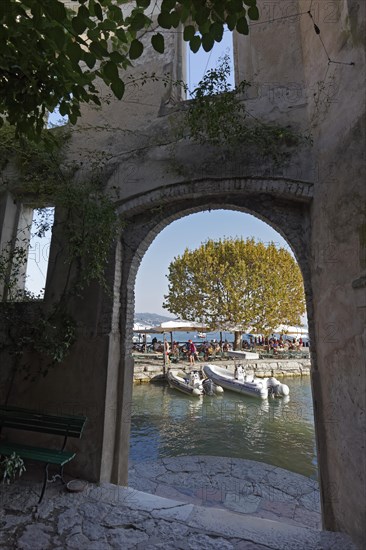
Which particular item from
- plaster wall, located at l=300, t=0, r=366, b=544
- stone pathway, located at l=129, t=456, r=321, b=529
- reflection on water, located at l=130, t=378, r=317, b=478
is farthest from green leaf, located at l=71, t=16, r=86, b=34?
reflection on water, located at l=130, t=378, r=317, b=478

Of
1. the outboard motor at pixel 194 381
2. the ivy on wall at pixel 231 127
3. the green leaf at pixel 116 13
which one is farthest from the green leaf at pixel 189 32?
the outboard motor at pixel 194 381

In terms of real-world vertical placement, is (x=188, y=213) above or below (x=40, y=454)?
above

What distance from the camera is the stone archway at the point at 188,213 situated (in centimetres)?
413

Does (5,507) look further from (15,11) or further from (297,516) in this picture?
(15,11)

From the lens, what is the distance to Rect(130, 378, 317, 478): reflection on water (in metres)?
6.65

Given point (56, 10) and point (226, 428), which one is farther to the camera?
point (226, 428)

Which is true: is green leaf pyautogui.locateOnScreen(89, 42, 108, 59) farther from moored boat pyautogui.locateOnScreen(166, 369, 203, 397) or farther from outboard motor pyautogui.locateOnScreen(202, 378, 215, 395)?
outboard motor pyautogui.locateOnScreen(202, 378, 215, 395)

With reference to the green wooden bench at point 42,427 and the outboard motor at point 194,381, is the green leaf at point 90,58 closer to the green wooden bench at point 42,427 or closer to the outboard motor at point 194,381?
the green wooden bench at point 42,427

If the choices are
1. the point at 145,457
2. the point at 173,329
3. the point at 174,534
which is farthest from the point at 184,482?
the point at 173,329

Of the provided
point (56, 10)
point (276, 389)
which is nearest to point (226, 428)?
point (276, 389)

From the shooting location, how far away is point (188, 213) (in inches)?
190

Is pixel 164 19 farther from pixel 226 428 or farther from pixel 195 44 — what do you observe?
pixel 226 428

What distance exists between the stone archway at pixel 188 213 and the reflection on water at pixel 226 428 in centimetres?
248

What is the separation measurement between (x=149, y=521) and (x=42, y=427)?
176 cm
